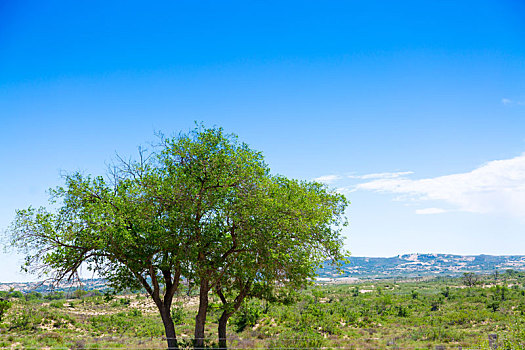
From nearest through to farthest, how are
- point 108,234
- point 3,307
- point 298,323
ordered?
point 108,234 < point 3,307 < point 298,323

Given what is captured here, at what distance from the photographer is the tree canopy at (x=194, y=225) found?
16625mm

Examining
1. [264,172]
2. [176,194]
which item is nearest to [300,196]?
[264,172]

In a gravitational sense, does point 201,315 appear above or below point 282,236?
below

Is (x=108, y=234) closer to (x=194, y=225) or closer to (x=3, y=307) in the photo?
(x=194, y=225)

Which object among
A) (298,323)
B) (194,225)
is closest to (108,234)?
(194,225)

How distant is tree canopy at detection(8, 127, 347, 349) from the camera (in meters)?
16.6

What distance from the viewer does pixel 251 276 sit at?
1823cm

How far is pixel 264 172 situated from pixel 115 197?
22.2 feet

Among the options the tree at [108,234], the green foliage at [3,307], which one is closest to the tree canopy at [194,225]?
the tree at [108,234]

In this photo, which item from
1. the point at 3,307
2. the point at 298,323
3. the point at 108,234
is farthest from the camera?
the point at 298,323

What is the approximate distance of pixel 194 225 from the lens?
1731 centimetres

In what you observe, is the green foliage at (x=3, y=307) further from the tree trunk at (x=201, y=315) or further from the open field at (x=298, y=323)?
the tree trunk at (x=201, y=315)

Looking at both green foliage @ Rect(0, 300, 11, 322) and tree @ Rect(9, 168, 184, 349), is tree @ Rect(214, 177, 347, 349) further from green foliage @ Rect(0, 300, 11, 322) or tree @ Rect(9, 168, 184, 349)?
green foliage @ Rect(0, 300, 11, 322)

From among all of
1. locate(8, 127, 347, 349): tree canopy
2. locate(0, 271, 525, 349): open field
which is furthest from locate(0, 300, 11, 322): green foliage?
locate(8, 127, 347, 349): tree canopy
